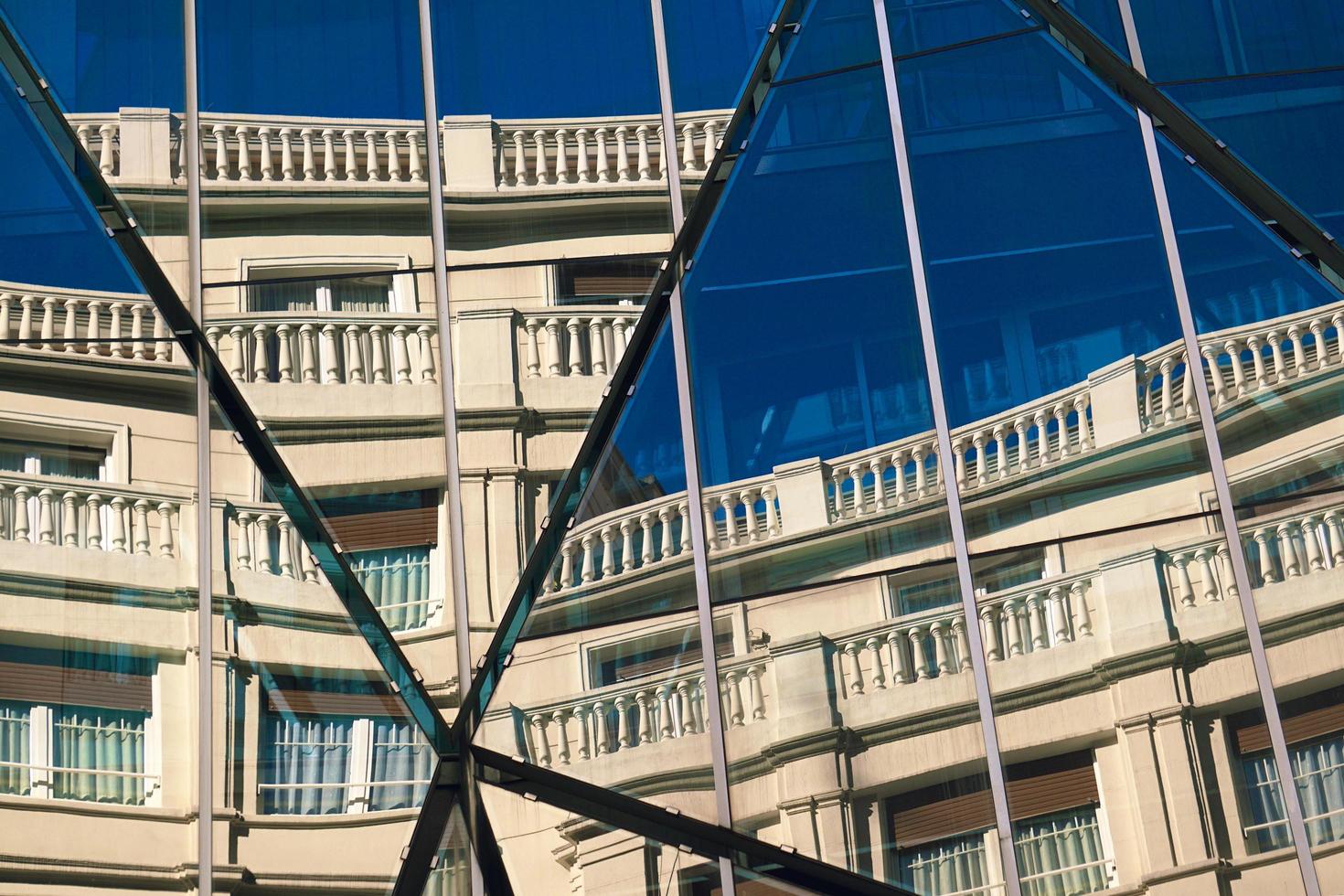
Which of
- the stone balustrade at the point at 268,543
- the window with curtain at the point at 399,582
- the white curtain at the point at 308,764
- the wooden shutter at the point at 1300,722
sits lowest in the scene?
the wooden shutter at the point at 1300,722

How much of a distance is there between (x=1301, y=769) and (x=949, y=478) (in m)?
2.06

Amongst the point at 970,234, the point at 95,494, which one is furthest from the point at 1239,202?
the point at 95,494

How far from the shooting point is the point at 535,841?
795cm

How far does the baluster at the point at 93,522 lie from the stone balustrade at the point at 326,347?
0.91 metres

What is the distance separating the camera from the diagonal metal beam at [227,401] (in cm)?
820

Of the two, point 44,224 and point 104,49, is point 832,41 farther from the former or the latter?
point 44,224

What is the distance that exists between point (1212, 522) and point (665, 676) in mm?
2699

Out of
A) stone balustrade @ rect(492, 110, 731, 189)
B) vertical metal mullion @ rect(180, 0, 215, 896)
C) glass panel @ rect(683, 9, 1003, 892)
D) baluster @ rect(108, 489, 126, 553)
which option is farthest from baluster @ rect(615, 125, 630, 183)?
baluster @ rect(108, 489, 126, 553)

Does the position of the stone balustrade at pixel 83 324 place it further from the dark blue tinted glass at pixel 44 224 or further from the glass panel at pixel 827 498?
the glass panel at pixel 827 498

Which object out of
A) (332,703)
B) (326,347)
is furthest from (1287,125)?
(332,703)

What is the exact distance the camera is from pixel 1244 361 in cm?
820

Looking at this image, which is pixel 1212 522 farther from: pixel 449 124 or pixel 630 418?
pixel 449 124

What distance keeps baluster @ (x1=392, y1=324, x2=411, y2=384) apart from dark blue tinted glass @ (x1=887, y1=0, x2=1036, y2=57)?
117 inches

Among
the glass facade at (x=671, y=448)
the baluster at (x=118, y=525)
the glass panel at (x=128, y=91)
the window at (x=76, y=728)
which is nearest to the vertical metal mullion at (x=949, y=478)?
the glass facade at (x=671, y=448)
